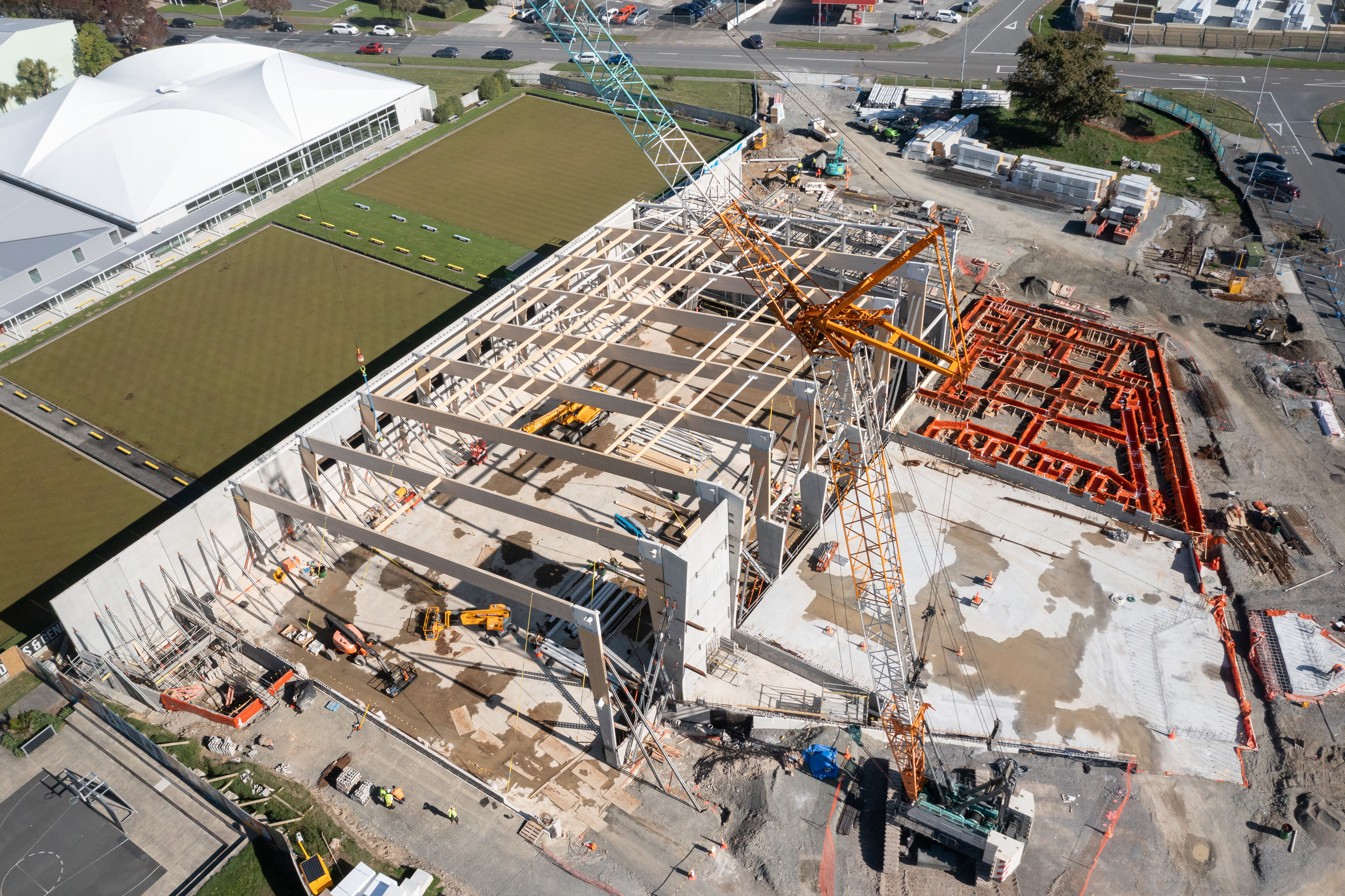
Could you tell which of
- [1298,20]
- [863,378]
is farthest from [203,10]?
[1298,20]

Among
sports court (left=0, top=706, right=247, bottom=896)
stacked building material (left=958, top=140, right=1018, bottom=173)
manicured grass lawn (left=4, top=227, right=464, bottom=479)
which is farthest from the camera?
stacked building material (left=958, top=140, right=1018, bottom=173)

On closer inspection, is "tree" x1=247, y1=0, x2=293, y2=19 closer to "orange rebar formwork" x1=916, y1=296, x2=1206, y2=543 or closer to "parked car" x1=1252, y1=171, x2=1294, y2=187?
"orange rebar formwork" x1=916, y1=296, x2=1206, y2=543

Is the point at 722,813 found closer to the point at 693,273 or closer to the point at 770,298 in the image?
the point at 770,298

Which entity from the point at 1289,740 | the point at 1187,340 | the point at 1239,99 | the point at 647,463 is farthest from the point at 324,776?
the point at 1239,99

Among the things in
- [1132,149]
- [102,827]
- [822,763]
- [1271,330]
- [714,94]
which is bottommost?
[822,763]

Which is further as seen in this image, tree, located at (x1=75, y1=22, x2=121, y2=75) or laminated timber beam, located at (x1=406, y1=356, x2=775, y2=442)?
tree, located at (x1=75, y1=22, x2=121, y2=75)

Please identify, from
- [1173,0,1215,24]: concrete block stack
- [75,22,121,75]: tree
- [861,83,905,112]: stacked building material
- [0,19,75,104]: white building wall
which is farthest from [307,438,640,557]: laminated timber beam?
[1173,0,1215,24]: concrete block stack

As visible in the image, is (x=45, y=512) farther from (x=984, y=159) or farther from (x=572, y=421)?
(x=984, y=159)
